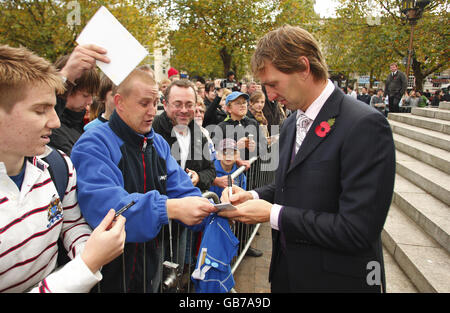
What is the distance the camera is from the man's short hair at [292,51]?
5.36 feet

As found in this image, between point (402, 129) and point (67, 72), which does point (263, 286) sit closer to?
point (67, 72)

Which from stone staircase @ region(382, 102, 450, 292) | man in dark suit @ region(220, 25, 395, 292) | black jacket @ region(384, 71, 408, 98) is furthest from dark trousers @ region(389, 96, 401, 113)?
man in dark suit @ region(220, 25, 395, 292)

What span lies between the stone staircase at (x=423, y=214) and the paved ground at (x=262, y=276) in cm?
8

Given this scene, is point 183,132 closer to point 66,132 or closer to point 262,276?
point 66,132

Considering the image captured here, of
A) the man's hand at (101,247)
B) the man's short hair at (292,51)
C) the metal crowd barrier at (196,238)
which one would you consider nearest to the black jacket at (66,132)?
the metal crowd barrier at (196,238)

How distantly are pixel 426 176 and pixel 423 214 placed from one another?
1.17 m

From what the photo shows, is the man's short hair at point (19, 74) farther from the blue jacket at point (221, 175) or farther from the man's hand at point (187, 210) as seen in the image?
the blue jacket at point (221, 175)

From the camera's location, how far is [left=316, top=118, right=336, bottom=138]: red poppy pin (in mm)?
1582

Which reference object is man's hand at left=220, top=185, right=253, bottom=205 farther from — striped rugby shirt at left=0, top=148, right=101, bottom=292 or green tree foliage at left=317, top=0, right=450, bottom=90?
green tree foliage at left=317, top=0, right=450, bottom=90

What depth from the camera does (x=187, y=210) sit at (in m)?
1.81

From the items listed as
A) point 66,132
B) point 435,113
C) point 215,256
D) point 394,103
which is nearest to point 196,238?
point 215,256

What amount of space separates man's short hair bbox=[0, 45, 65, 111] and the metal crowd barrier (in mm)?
1300

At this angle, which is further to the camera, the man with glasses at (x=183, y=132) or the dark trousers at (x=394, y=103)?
the dark trousers at (x=394, y=103)
